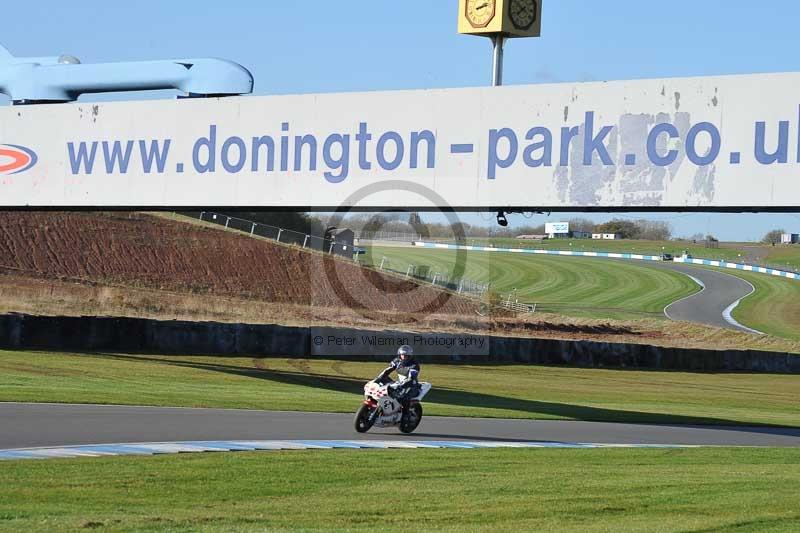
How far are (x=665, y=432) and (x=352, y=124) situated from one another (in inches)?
336

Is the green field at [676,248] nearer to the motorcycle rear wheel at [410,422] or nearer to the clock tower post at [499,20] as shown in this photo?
the clock tower post at [499,20]

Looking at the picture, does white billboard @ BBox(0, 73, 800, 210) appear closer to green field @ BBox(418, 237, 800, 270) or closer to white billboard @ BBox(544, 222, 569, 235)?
green field @ BBox(418, 237, 800, 270)

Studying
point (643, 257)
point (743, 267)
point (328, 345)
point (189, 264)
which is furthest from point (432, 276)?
point (643, 257)

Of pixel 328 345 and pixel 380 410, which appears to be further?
pixel 328 345

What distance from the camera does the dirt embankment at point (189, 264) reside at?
61.1 meters

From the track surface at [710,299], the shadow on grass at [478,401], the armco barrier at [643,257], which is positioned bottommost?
the shadow on grass at [478,401]

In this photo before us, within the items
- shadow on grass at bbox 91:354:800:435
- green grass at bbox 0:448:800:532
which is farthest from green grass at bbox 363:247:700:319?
green grass at bbox 0:448:800:532

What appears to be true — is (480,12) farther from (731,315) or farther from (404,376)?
(731,315)

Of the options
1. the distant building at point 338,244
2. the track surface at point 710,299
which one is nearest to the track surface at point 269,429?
the distant building at point 338,244

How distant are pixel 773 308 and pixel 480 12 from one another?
67.1m

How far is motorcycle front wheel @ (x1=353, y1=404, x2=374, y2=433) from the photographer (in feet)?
62.0

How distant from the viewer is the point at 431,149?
2119cm

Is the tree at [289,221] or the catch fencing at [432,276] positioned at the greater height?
the tree at [289,221]

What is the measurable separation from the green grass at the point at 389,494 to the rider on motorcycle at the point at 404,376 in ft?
8.77
